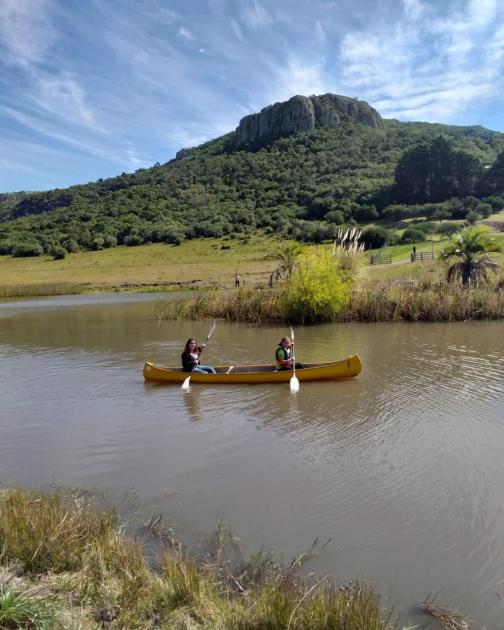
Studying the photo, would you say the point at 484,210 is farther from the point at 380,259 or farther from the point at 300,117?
the point at 300,117

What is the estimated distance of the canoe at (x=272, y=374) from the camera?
48.4 feet

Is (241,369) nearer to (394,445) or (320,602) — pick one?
(394,445)

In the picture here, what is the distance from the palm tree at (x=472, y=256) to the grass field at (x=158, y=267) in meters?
12.1

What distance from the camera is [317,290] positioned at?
26.8 metres

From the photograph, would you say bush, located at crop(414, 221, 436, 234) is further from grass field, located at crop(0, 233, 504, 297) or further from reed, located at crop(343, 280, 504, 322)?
reed, located at crop(343, 280, 504, 322)

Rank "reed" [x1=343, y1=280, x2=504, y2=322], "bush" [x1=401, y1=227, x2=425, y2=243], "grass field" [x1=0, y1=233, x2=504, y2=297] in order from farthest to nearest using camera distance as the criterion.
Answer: "bush" [x1=401, y1=227, x2=425, y2=243], "grass field" [x1=0, y1=233, x2=504, y2=297], "reed" [x1=343, y1=280, x2=504, y2=322]

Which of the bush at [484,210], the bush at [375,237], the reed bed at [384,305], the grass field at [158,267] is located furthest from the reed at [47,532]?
the bush at [484,210]

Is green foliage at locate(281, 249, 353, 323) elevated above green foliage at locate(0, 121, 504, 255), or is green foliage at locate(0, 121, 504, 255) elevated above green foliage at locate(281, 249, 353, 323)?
green foliage at locate(0, 121, 504, 255)

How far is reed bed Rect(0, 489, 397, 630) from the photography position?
4328mm

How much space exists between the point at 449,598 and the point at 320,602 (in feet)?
5.51

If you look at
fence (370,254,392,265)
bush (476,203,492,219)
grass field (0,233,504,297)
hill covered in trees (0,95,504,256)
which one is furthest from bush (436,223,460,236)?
fence (370,254,392,265)

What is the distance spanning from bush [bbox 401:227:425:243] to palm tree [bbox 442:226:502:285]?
35.0m

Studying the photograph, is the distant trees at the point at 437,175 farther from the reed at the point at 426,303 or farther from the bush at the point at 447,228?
the reed at the point at 426,303

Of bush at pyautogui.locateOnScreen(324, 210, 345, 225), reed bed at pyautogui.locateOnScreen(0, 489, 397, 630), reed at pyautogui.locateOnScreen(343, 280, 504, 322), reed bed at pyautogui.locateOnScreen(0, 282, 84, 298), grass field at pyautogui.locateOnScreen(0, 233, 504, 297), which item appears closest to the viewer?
reed bed at pyautogui.locateOnScreen(0, 489, 397, 630)
